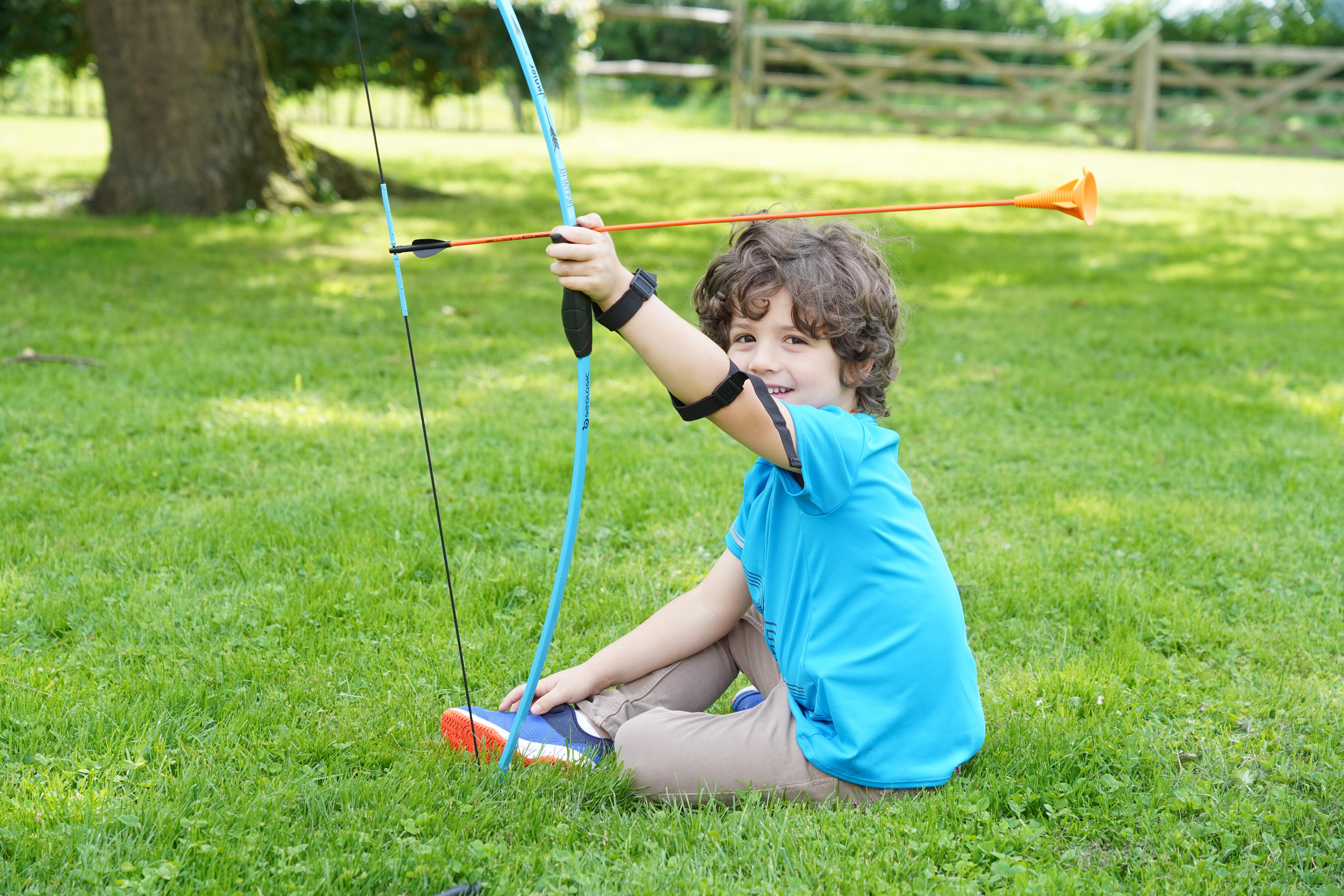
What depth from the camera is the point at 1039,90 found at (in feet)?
56.7

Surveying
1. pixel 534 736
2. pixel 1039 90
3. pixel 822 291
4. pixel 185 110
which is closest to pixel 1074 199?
pixel 822 291

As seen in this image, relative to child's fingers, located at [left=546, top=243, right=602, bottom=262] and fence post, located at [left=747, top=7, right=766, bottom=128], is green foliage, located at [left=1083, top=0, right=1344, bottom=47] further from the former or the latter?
child's fingers, located at [left=546, top=243, right=602, bottom=262]

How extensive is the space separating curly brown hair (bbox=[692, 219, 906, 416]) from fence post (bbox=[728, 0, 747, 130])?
1581 centimetres

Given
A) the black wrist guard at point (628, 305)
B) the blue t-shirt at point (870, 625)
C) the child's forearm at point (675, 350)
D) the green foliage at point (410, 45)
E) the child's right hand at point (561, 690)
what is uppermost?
the green foliage at point (410, 45)

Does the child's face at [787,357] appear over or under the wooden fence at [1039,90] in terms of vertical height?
under

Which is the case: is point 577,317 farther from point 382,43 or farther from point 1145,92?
point 1145,92

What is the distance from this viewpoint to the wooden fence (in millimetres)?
16719

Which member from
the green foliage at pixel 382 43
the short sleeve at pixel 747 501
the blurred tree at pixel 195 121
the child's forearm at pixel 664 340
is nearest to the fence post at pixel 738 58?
the green foliage at pixel 382 43

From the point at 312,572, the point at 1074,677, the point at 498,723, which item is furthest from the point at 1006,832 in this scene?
the point at 312,572

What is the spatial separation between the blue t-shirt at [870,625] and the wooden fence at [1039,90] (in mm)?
15952

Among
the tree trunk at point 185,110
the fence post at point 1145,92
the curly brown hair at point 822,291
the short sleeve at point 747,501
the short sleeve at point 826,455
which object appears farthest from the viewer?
the fence post at point 1145,92

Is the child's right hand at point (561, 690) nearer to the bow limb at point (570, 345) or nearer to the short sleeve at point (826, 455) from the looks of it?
the bow limb at point (570, 345)

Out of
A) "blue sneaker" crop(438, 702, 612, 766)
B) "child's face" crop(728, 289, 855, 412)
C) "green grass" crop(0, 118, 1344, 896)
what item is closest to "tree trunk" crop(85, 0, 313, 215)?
"green grass" crop(0, 118, 1344, 896)

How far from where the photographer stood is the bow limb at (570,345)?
173 cm
